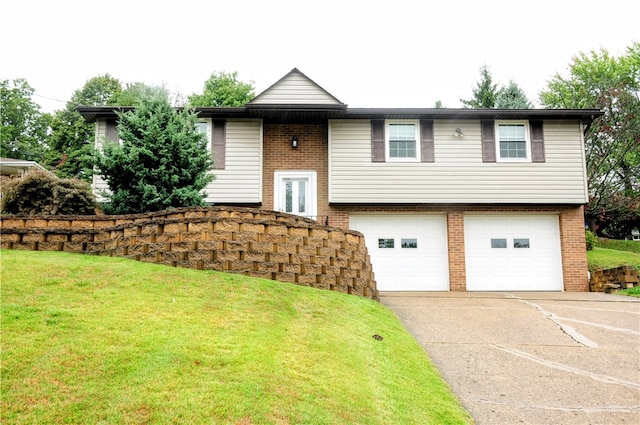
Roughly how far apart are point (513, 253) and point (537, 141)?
11.8 ft

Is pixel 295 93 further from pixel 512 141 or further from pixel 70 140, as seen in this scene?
pixel 70 140

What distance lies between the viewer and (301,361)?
3822 mm

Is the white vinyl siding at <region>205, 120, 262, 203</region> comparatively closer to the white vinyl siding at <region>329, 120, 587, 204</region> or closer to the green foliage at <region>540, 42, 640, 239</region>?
the white vinyl siding at <region>329, 120, 587, 204</region>

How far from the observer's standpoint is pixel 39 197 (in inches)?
345

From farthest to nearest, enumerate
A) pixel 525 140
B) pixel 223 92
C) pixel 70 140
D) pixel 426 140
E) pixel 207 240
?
pixel 223 92
pixel 70 140
pixel 525 140
pixel 426 140
pixel 207 240

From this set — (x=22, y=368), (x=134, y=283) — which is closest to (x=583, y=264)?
(x=134, y=283)

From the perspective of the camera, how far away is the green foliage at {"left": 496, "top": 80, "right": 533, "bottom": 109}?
23.3m

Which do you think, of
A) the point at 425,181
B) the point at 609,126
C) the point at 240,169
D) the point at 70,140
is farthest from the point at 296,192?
the point at 70,140

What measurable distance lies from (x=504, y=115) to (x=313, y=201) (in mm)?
6497

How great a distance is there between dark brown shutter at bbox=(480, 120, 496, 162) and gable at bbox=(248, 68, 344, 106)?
185 inches

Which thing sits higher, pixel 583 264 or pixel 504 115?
pixel 504 115

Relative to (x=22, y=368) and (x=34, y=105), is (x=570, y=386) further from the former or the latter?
(x=34, y=105)

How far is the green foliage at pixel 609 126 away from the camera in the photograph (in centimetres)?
2273

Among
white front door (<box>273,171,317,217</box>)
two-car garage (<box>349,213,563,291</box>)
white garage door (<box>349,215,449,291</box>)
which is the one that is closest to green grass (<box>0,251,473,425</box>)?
white garage door (<box>349,215,449,291</box>)
